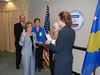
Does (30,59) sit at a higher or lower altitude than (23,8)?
lower

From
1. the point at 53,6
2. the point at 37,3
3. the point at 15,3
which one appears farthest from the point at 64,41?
the point at 15,3

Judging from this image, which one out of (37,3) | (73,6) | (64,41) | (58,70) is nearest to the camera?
(64,41)

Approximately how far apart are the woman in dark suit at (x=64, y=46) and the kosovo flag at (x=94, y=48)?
0.32 meters

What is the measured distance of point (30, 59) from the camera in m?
3.37

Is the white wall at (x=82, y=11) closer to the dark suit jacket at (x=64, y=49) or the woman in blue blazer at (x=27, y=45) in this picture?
the woman in blue blazer at (x=27, y=45)

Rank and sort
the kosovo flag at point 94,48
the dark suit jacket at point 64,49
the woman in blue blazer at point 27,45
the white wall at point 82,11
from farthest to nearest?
the white wall at point 82,11 < the woman in blue blazer at point 27,45 < the dark suit jacket at point 64,49 < the kosovo flag at point 94,48

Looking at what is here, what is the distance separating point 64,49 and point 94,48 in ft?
1.43

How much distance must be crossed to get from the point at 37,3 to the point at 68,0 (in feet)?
6.28

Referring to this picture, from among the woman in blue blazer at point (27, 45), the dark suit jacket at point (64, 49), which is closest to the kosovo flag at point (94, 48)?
the dark suit jacket at point (64, 49)

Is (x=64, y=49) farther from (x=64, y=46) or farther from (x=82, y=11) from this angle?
(x=82, y=11)

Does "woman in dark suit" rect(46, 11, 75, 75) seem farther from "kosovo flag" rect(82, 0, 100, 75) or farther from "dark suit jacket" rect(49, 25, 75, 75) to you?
"kosovo flag" rect(82, 0, 100, 75)

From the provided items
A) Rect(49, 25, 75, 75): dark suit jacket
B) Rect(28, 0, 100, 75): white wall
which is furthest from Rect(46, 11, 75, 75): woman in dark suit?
Rect(28, 0, 100, 75): white wall

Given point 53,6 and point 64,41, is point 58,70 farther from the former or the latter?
point 53,6

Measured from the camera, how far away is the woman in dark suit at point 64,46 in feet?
6.73
